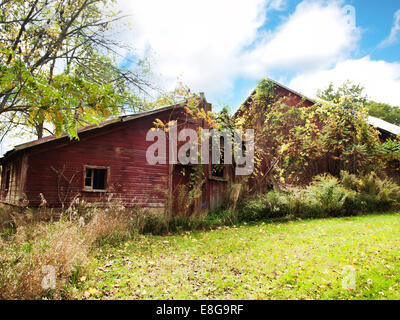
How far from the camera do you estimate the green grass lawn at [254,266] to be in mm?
3961

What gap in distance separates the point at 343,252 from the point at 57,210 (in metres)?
9.71

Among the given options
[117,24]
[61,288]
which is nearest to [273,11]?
[117,24]

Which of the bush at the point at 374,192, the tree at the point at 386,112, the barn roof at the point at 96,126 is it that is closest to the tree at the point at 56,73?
the barn roof at the point at 96,126

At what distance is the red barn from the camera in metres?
9.59

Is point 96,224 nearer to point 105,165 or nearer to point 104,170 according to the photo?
point 105,165

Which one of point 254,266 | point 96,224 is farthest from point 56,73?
point 254,266

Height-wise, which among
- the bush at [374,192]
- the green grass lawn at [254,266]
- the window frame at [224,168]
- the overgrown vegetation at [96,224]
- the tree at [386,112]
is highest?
the tree at [386,112]

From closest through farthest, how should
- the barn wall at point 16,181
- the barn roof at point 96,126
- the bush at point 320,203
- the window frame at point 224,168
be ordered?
the barn roof at point 96,126 < the barn wall at point 16,181 < the bush at point 320,203 < the window frame at point 224,168

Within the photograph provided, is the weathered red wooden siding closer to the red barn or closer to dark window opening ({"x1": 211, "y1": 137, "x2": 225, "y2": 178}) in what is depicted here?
the red barn

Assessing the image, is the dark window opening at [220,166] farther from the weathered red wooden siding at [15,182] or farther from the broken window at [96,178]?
the weathered red wooden siding at [15,182]

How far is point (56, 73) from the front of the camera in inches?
406

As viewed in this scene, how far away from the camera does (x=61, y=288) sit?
3801 mm

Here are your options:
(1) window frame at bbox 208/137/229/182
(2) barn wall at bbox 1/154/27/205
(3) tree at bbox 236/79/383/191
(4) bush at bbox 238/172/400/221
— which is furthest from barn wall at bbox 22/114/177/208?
(3) tree at bbox 236/79/383/191

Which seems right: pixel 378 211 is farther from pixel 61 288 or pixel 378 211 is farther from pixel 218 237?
pixel 61 288
